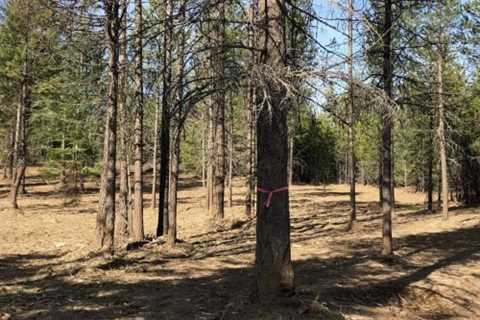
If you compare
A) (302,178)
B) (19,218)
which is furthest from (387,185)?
(302,178)

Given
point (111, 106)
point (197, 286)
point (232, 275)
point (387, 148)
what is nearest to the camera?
point (197, 286)

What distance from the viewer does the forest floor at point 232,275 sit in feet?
19.9

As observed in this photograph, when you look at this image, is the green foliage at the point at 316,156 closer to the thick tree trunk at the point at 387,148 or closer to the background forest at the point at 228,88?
the background forest at the point at 228,88

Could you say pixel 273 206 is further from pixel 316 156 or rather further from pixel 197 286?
pixel 316 156

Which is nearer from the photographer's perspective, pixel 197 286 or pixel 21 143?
pixel 197 286

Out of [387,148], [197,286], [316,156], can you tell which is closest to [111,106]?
[197,286]

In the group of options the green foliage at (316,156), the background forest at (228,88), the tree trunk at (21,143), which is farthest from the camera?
the green foliage at (316,156)

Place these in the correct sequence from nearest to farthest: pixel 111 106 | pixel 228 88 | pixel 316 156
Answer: pixel 228 88 < pixel 111 106 < pixel 316 156

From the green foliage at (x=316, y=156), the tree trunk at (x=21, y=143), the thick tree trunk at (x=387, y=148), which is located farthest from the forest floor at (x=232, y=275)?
the green foliage at (x=316, y=156)

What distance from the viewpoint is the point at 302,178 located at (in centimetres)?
6275

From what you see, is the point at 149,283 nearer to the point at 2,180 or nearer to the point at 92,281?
the point at 92,281

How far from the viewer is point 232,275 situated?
27.6ft

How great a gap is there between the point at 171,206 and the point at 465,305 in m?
6.96

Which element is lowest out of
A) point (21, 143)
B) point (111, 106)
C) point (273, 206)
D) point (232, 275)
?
point (232, 275)
